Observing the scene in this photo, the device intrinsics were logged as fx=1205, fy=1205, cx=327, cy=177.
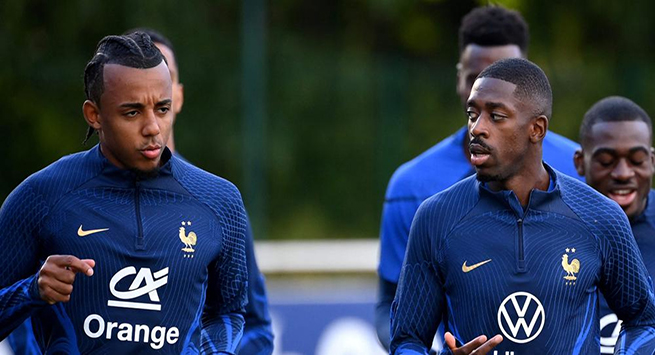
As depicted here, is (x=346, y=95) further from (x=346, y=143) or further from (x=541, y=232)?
(x=541, y=232)

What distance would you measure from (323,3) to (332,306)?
3.88 m

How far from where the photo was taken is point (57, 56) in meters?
9.99

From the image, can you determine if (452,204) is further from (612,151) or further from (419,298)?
(612,151)

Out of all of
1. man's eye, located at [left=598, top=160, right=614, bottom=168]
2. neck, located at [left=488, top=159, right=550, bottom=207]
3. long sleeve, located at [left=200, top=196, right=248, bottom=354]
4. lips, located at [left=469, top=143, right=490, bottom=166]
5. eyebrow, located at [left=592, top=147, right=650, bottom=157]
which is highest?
lips, located at [left=469, top=143, right=490, bottom=166]

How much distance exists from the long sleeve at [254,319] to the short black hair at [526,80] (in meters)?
1.19

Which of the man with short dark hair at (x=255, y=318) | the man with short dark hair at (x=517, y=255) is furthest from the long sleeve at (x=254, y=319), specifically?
the man with short dark hair at (x=517, y=255)

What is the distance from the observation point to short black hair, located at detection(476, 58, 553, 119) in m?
3.87

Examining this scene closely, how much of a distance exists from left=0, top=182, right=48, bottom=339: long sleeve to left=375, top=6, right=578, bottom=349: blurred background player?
1.79 meters

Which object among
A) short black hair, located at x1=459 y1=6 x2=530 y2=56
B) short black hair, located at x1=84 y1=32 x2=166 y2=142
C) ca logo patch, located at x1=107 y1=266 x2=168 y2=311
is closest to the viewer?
ca logo patch, located at x1=107 y1=266 x2=168 y2=311

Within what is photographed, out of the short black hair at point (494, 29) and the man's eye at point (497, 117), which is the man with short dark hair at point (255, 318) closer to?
the man's eye at point (497, 117)

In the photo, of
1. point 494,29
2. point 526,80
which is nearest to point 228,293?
point 526,80

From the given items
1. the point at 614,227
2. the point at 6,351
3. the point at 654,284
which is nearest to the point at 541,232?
the point at 614,227

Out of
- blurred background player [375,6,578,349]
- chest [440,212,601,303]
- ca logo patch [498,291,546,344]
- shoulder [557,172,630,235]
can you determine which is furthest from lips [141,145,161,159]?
blurred background player [375,6,578,349]

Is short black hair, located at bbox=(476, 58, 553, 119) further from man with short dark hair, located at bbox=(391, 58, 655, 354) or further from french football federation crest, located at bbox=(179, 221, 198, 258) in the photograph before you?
french football federation crest, located at bbox=(179, 221, 198, 258)
